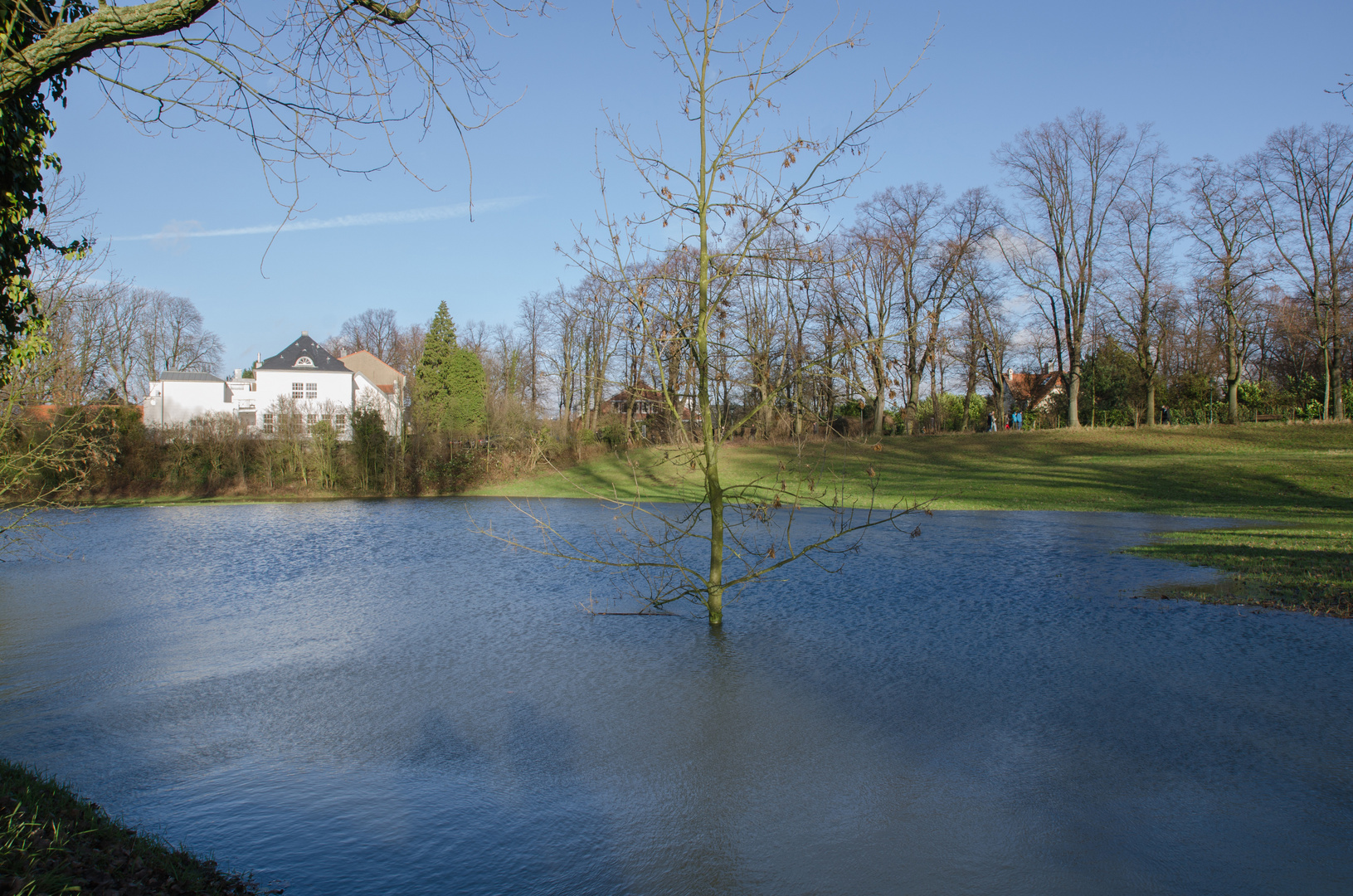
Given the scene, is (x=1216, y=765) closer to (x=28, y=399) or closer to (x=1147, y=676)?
(x=1147, y=676)

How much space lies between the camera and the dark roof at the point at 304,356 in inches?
2205

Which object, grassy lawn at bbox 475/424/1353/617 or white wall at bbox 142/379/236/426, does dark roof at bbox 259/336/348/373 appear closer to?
white wall at bbox 142/379/236/426

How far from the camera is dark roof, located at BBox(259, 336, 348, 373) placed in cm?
5600

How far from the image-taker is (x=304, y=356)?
186ft

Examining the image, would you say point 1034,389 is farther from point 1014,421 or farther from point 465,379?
point 465,379

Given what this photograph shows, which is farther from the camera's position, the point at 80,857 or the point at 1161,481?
the point at 1161,481

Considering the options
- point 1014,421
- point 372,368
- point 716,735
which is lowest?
point 716,735

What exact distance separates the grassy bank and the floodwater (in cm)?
46

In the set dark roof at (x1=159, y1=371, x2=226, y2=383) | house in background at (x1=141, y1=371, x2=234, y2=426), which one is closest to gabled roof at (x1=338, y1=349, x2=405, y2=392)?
dark roof at (x1=159, y1=371, x2=226, y2=383)

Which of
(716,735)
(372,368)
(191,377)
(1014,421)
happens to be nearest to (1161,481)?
(716,735)

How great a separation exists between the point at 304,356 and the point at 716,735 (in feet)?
187

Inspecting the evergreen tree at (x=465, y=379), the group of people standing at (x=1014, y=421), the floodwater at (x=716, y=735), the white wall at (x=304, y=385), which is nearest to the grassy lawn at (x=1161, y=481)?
the floodwater at (x=716, y=735)

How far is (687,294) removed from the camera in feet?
26.6

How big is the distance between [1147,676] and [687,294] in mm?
5405
